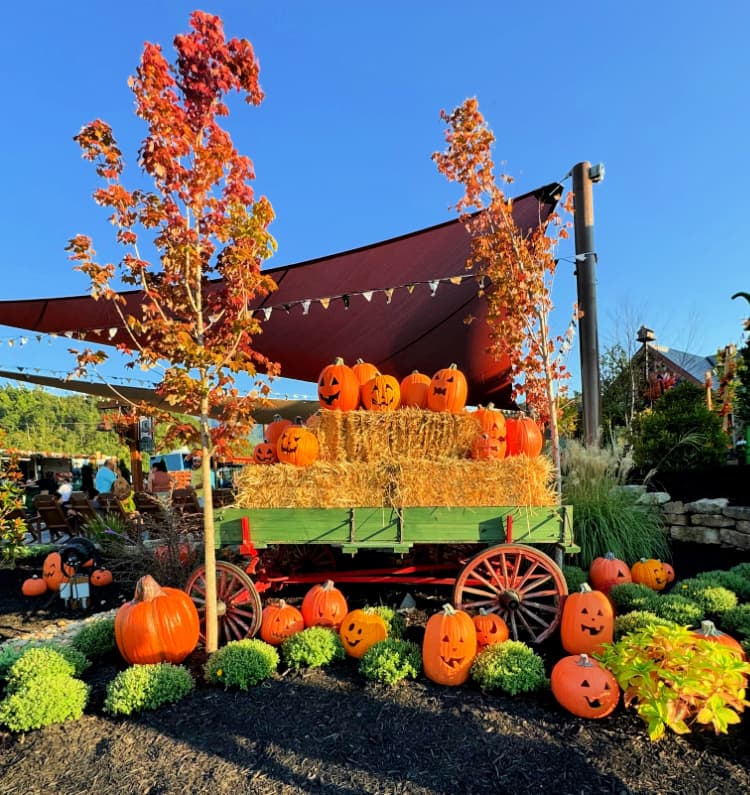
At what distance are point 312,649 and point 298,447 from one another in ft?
4.21

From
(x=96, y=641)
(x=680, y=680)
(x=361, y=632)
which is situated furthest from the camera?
(x=96, y=641)

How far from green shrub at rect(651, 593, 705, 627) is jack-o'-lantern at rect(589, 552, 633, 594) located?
0.52 meters

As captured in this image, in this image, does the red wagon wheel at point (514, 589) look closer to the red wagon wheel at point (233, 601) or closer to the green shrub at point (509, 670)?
the green shrub at point (509, 670)

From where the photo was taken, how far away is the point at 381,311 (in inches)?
280

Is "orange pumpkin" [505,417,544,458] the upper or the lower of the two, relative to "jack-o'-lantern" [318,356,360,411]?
lower

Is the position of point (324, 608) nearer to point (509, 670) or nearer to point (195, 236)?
point (509, 670)

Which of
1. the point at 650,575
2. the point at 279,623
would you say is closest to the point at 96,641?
the point at 279,623

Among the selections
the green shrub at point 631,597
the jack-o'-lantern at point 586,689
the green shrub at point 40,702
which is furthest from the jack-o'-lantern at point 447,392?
the green shrub at point 40,702

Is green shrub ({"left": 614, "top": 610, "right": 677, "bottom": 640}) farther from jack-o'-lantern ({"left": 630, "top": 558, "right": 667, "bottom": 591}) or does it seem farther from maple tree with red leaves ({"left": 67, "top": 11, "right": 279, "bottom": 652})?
maple tree with red leaves ({"left": 67, "top": 11, "right": 279, "bottom": 652})

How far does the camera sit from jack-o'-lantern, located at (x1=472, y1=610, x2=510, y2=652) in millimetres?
2828

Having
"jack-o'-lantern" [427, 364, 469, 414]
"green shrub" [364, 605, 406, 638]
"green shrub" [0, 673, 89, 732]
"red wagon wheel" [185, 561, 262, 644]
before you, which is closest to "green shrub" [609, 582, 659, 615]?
"green shrub" [364, 605, 406, 638]

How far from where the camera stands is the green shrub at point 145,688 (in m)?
2.31

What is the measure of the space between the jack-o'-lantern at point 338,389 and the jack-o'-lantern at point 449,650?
5.73 feet

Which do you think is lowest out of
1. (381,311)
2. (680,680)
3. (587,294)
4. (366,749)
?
(366,749)
